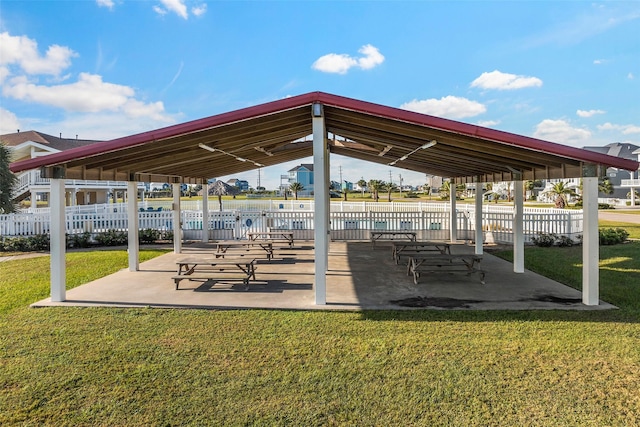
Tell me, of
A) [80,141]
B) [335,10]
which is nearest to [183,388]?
[335,10]

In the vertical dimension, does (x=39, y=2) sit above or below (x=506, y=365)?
above

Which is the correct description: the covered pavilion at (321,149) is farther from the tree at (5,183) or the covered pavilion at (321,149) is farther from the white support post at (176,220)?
the tree at (5,183)

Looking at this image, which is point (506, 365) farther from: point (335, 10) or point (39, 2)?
point (39, 2)

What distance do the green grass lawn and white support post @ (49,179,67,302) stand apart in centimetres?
54

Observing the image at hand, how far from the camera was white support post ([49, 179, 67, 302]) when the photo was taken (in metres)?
6.71

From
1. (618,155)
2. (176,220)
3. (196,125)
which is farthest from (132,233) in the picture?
(618,155)

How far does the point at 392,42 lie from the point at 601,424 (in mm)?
12396

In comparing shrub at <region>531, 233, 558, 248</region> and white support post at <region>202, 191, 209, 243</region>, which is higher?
white support post at <region>202, 191, 209, 243</region>

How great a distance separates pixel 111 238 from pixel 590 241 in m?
15.4

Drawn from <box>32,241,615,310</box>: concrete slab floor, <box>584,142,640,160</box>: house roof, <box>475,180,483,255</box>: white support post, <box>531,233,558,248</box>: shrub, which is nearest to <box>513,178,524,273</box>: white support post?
<box>32,241,615,310</box>: concrete slab floor

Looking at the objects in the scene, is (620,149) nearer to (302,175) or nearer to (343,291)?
(302,175)

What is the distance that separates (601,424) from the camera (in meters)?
3.11

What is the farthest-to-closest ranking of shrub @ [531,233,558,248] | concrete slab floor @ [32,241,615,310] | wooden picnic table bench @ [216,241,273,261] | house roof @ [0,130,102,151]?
house roof @ [0,130,102,151]
shrub @ [531,233,558,248]
wooden picnic table bench @ [216,241,273,261]
concrete slab floor @ [32,241,615,310]

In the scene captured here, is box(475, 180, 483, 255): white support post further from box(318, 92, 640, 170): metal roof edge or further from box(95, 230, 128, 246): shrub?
box(95, 230, 128, 246): shrub
